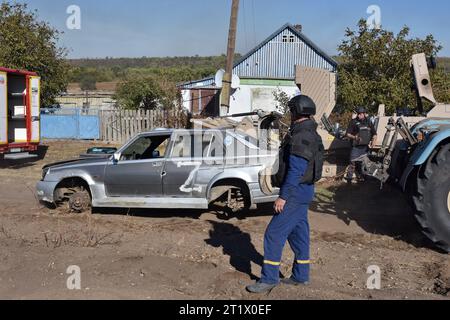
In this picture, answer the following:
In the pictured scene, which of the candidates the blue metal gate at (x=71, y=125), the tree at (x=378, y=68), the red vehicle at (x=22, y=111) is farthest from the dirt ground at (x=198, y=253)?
the blue metal gate at (x=71, y=125)

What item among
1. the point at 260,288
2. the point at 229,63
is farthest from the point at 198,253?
the point at 229,63

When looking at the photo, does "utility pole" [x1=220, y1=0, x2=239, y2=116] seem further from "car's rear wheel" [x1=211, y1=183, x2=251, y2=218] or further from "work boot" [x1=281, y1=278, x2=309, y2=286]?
"work boot" [x1=281, y1=278, x2=309, y2=286]

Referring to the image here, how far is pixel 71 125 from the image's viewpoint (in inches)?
827

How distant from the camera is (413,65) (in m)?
7.65

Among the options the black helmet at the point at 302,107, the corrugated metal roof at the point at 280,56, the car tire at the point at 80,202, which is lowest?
the car tire at the point at 80,202

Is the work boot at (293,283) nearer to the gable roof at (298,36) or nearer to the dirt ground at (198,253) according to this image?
the dirt ground at (198,253)

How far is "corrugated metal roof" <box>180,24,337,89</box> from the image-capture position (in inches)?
1499

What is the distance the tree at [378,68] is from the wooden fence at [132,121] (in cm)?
629

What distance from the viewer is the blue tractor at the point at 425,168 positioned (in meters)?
6.09

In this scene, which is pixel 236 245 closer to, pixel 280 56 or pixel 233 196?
pixel 233 196

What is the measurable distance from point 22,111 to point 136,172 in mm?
8678

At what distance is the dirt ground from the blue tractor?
17.8 inches
